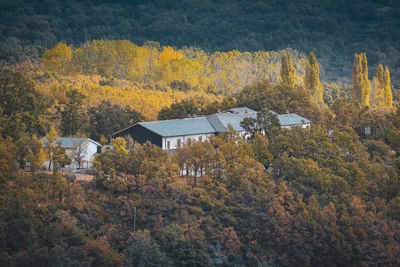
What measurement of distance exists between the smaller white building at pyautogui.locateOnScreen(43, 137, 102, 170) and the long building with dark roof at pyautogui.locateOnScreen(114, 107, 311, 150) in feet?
17.4

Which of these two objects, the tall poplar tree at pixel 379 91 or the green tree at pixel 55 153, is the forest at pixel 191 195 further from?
the tall poplar tree at pixel 379 91

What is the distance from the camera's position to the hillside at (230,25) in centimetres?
13812

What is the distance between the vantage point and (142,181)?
35.8 meters

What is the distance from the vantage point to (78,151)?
39.5 m

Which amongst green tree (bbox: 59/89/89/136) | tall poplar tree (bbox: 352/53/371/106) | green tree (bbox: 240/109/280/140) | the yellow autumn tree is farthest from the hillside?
green tree (bbox: 59/89/89/136)

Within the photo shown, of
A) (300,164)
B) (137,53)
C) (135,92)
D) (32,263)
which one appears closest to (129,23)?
(137,53)

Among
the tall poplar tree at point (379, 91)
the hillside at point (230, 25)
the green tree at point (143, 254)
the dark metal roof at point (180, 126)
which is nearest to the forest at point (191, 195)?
the green tree at point (143, 254)

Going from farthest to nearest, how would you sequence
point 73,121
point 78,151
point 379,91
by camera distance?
point 379,91, point 73,121, point 78,151

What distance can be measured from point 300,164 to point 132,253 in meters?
15.4

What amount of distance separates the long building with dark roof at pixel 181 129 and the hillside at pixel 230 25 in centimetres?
7376

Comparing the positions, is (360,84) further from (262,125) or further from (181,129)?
(181,129)

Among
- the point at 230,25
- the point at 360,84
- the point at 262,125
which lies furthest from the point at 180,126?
the point at 230,25

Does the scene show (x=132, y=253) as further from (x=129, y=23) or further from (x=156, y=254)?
(x=129, y=23)

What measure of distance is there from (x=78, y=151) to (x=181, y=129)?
922cm
